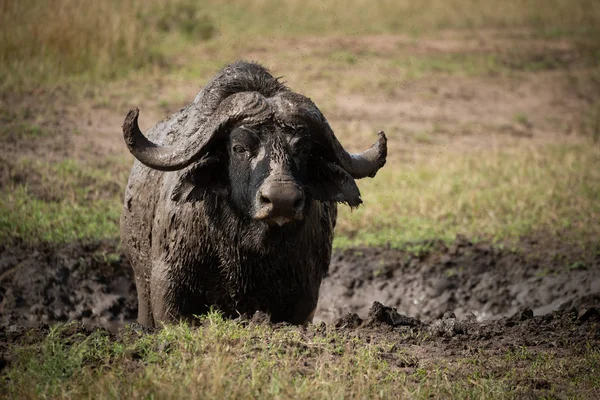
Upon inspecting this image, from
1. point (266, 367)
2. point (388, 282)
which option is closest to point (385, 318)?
point (266, 367)

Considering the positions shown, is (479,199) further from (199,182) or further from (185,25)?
(185,25)

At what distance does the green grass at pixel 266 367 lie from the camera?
472 cm

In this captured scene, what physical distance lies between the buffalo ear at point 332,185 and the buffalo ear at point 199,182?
57 cm

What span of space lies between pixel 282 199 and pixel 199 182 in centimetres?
81

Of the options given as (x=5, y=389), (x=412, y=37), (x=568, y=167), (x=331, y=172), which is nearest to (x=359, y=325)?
(x=331, y=172)

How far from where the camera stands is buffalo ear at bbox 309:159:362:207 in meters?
6.16

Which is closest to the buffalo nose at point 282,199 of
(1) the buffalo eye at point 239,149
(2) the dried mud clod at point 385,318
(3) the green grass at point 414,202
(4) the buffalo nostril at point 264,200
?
(4) the buffalo nostril at point 264,200

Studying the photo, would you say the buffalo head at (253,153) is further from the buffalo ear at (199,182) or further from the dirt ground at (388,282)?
the dirt ground at (388,282)

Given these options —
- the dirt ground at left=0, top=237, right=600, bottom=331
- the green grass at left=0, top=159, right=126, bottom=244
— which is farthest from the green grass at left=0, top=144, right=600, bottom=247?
the dirt ground at left=0, top=237, right=600, bottom=331

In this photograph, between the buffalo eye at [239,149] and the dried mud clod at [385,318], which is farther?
the dried mud clod at [385,318]

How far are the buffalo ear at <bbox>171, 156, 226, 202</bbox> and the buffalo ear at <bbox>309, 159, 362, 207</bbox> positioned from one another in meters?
0.57

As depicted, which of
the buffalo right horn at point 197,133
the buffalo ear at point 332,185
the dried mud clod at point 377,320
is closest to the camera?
the buffalo right horn at point 197,133

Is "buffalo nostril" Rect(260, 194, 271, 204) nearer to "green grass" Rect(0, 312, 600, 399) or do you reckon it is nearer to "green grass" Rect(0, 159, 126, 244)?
"green grass" Rect(0, 312, 600, 399)

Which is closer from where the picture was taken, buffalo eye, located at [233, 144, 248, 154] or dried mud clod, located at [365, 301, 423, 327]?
buffalo eye, located at [233, 144, 248, 154]
